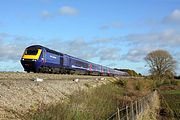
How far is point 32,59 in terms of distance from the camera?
114ft

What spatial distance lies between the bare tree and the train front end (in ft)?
254

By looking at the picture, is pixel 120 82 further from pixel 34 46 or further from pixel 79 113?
pixel 79 113

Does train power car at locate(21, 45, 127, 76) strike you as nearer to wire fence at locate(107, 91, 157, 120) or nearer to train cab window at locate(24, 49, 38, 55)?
train cab window at locate(24, 49, 38, 55)

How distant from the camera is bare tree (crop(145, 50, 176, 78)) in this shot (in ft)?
365

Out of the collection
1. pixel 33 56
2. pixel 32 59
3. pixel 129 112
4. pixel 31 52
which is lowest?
pixel 129 112

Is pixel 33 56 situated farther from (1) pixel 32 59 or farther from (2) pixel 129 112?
(2) pixel 129 112

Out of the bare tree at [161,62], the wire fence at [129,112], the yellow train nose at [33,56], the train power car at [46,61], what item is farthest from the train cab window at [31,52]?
the bare tree at [161,62]

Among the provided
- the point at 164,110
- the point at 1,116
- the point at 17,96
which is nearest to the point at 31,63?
the point at 164,110

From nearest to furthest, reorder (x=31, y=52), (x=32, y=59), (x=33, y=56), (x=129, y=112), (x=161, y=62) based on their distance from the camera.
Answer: (x=129, y=112) → (x=32, y=59) → (x=33, y=56) → (x=31, y=52) → (x=161, y=62)

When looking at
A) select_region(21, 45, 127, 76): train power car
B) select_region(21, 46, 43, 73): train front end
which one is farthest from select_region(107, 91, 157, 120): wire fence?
select_region(21, 45, 127, 76): train power car

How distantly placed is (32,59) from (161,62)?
8541cm

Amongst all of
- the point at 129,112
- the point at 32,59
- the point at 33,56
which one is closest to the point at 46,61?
the point at 33,56

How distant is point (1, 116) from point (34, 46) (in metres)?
26.6

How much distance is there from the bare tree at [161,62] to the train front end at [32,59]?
7730 cm
